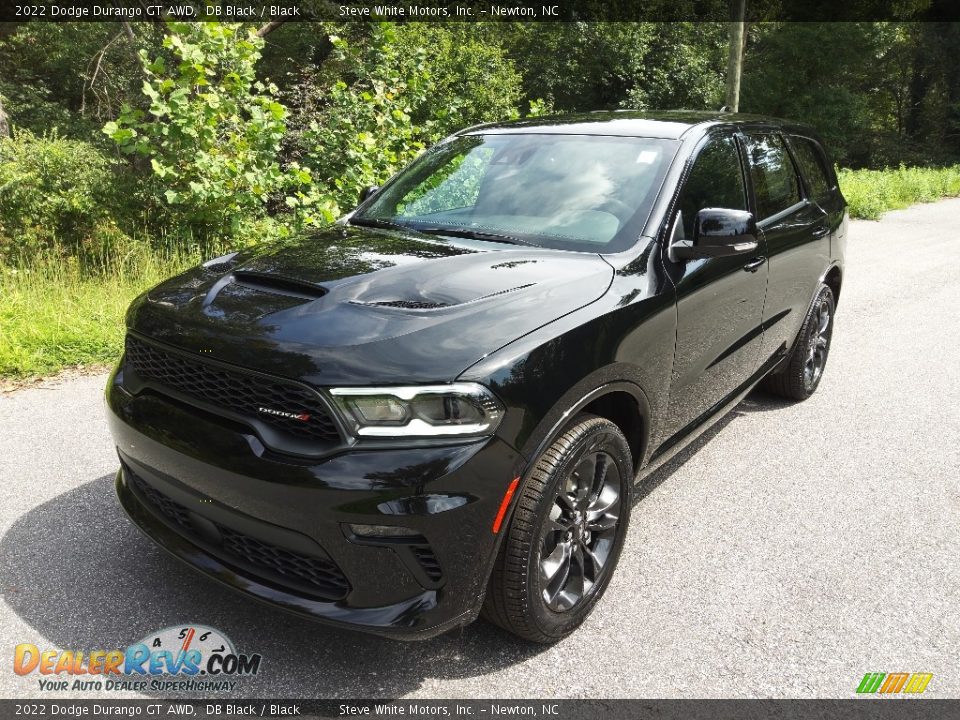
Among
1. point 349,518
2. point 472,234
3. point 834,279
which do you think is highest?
point 472,234

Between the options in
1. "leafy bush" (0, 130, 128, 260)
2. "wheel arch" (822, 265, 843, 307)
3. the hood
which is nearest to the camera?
the hood

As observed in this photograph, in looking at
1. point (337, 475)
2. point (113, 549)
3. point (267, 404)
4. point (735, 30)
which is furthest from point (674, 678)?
point (735, 30)

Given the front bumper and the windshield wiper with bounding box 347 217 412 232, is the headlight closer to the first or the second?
the front bumper

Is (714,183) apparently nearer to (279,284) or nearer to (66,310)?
(279,284)

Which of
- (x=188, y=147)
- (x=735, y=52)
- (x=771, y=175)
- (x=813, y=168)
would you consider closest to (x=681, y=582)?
(x=771, y=175)

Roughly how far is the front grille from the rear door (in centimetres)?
276

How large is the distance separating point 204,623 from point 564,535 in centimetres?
131

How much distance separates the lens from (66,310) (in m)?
5.95

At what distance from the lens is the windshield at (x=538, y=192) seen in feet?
10.3

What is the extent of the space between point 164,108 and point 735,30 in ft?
53.8

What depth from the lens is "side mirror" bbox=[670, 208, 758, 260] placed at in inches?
120

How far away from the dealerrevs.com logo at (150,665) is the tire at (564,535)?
0.88 meters

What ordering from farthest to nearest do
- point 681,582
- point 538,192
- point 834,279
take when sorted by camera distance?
point 834,279
point 538,192
point 681,582

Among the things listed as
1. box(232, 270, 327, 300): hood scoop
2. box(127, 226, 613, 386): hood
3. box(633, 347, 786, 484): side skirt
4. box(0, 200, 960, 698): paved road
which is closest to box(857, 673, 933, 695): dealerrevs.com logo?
box(0, 200, 960, 698): paved road
